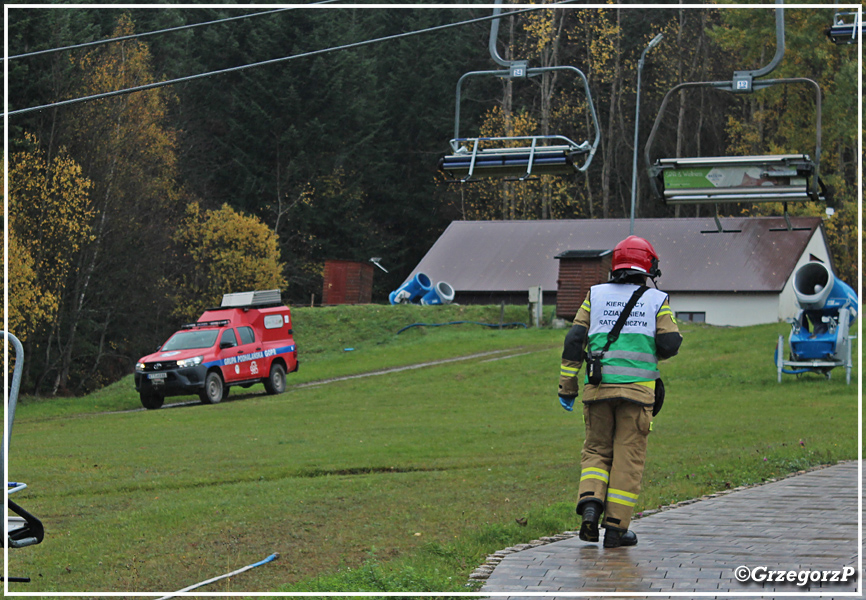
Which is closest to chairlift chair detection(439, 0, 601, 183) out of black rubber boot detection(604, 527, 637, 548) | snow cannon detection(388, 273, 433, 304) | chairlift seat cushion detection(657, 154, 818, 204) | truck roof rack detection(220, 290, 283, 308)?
chairlift seat cushion detection(657, 154, 818, 204)

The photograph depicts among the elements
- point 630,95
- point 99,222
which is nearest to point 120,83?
point 99,222

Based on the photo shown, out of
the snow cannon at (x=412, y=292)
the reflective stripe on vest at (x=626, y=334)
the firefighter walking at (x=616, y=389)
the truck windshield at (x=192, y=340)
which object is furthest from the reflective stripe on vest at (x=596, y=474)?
the snow cannon at (x=412, y=292)

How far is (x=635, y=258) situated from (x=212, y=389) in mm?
22136

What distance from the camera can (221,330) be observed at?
2967 centimetres

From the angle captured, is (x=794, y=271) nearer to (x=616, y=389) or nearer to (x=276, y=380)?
(x=276, y=380)

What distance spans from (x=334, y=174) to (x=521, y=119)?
17404 mm

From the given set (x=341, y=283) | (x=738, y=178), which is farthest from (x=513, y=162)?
(x=341, y=283)

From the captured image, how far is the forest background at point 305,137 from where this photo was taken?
4109 cm

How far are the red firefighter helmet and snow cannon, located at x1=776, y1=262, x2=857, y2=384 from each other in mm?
19754

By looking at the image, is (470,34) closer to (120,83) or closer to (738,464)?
(120,83)

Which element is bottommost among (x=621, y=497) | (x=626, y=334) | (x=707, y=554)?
(x=707, y=554)

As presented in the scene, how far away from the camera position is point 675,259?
5091 centimetres

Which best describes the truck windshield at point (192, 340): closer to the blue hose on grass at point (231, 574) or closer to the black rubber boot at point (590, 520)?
the blue hose on grass at point (231, 574)

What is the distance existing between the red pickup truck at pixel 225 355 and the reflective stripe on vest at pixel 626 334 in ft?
70.8
